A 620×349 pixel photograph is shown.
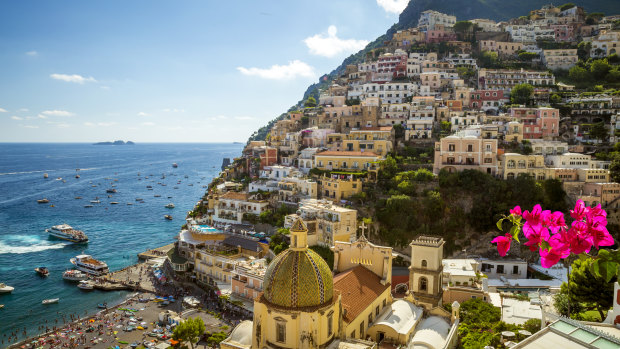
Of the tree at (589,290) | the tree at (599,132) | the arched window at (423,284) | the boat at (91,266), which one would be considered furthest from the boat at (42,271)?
the tree at (599,132)

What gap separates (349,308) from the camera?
22.9 meters

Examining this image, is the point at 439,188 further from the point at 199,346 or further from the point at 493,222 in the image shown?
the point at 199,346

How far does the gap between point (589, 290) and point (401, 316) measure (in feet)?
40.1

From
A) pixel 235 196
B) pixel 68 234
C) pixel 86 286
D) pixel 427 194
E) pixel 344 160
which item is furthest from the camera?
pixel 68 234

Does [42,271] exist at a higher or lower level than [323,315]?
lower

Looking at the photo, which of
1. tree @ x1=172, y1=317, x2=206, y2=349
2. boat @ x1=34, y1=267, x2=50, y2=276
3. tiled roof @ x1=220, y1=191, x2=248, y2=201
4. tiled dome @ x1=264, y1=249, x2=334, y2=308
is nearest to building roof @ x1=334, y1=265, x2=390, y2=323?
tiled dome @ x1=264, y1=249, x2=334, y2=308

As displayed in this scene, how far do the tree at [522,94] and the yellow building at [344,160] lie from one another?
30.2 m

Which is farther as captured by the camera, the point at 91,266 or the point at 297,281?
the point at 91,266

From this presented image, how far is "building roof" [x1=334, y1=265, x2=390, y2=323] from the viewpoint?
2309 centimetres

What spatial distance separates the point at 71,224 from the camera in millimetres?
80000

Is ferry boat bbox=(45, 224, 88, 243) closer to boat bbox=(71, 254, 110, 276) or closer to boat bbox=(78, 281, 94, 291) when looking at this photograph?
boat bbox=(71, 254, 110, 276)

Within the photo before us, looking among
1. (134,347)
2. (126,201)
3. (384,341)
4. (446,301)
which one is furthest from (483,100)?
(126,201)

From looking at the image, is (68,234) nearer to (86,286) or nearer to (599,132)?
(86,286)

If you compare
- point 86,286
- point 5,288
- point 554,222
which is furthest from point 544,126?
point 5,288
